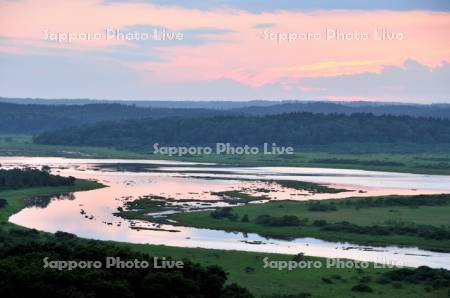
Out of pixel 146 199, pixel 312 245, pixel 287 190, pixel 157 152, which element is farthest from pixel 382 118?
pixel 312 245

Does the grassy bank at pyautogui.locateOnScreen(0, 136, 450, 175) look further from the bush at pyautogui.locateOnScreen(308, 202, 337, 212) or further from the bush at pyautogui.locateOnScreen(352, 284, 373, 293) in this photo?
the bush at pyautogui.locateOnScreen(352, 284, 373, 293)

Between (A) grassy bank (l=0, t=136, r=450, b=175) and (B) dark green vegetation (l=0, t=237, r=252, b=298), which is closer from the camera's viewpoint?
(B) dark green vegetation (l=0, t=237, r=252, b=298)

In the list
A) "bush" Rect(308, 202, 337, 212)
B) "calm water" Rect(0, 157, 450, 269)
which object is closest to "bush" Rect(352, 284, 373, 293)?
"calm water" Rect(0, 157, 450, 269)

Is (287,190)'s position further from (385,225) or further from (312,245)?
(312,245)

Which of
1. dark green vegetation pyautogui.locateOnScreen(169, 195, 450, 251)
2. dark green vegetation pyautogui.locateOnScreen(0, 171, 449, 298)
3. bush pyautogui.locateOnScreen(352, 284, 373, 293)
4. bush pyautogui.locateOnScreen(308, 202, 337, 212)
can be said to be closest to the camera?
dark green vegetation pyautogui.locateOnScreen(0, 171, 449, 298)

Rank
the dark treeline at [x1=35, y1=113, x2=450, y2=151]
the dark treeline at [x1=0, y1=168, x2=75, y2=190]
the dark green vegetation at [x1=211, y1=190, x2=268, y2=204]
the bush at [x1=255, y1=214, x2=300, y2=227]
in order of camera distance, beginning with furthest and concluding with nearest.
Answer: the dark treeline at [x1=35, y1=113, x2=450, y2=151]
the dark treeline at [x1=0, y1=168, x2=75, y2=190]
the dark green vegetation at [x1=211, y1=190, x2=268, y2=204]
the bush at [x1=255, y1=214, x2=300, y2=227]

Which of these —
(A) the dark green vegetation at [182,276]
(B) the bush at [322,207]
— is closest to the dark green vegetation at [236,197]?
(B) the bush at [322,207]
